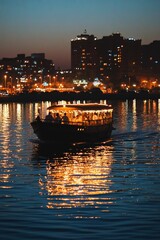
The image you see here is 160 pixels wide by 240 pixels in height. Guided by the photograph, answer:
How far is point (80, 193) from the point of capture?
26109 millimetres

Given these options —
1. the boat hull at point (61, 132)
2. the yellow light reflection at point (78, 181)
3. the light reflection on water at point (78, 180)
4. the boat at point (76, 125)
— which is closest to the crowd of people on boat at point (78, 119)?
the boat at point (76, 125)

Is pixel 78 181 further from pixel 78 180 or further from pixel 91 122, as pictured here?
pixel 91 122

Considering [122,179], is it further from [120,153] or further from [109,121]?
[109,121]

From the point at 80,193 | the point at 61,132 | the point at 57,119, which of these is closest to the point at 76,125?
the point at 61,132

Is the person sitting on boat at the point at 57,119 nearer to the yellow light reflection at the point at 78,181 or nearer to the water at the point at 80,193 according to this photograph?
the water at the point at 80,193

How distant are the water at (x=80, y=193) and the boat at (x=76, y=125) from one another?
105 inches

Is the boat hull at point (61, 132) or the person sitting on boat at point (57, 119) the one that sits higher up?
the person sitting on boat at point (57, 119)

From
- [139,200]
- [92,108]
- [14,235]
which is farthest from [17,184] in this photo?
[92,108]

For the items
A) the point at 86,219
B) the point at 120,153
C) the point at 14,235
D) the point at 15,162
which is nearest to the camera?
the point at 14,235

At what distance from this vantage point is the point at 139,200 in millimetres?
24562

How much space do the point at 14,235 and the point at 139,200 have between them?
7163 mm

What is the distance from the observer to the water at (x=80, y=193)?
2000 centimetres

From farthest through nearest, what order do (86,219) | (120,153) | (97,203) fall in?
(120,153)
(97,203)
(86,219)

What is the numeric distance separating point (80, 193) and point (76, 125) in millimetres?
23945
